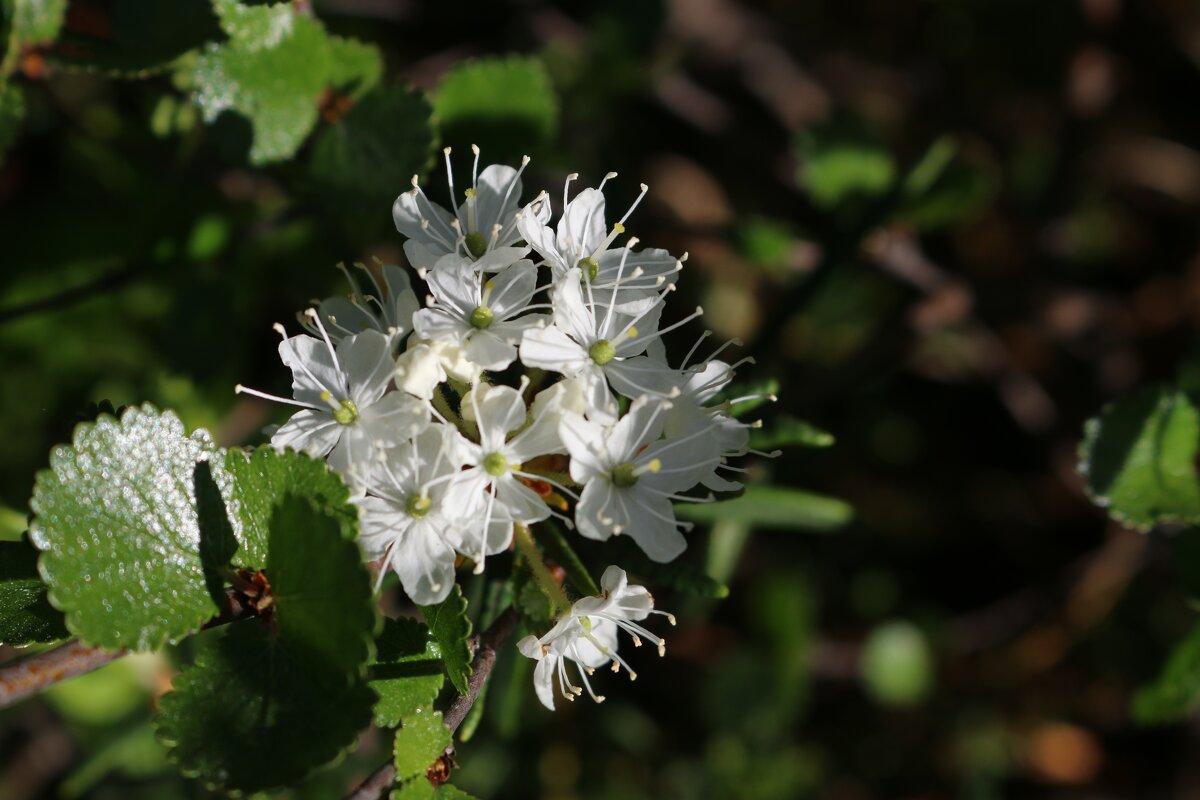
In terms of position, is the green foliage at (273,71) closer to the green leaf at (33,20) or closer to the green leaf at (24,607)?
the green leaf at (33,20)

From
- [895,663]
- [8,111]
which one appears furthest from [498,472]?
[895,663]

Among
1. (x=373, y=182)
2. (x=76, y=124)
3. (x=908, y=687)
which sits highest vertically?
(x=373, y=182)

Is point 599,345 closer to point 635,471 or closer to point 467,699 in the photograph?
point 635,471

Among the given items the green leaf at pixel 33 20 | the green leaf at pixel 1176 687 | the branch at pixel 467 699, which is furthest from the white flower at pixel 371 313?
the green leaf at pixel 1176 687

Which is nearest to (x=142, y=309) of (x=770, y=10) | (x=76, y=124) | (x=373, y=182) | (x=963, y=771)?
(x=76, y=124)

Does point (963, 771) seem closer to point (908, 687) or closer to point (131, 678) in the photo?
point (908, 687)

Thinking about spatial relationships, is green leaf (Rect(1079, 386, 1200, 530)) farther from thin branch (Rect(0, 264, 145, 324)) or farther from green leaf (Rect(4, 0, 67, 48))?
green leaf (Rect(4, 0, 67, 48))
